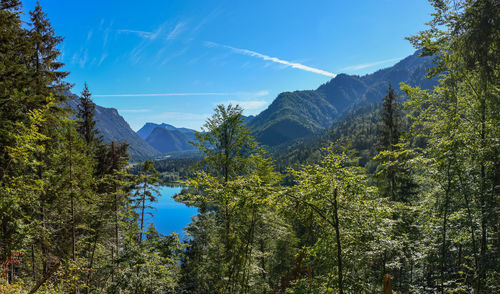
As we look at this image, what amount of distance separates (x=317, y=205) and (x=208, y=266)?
8.87m

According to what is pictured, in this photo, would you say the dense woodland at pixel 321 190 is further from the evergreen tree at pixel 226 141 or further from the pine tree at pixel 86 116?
the pine tree at pixel 86 116

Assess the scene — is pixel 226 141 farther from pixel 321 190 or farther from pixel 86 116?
pixel 86 116

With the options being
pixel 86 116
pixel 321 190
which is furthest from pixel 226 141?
pixel 86 116

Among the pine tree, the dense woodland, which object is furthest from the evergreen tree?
the pine tree

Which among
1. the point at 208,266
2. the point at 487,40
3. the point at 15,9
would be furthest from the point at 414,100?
the point at 15,9

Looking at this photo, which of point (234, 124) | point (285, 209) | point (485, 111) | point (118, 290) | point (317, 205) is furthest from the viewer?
point (234, 124)

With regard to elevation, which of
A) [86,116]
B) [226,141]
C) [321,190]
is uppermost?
[86,116]

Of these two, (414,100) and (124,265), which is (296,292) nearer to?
(124,265)

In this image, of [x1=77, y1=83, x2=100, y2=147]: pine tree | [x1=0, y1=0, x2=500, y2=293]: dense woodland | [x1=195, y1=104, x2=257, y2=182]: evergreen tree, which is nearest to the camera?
[x1=0, y1=0, x2=500, y2=293]: dense woodland

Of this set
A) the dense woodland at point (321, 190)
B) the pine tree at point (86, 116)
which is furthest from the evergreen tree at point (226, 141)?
the pine tree at point (86, 116)

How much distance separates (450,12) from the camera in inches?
240

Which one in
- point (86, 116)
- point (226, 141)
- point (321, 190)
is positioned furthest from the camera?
point (86, 116)

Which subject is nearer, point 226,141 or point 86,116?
point 226,141

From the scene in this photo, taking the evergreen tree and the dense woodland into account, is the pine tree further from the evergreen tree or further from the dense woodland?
the evergreen tree
